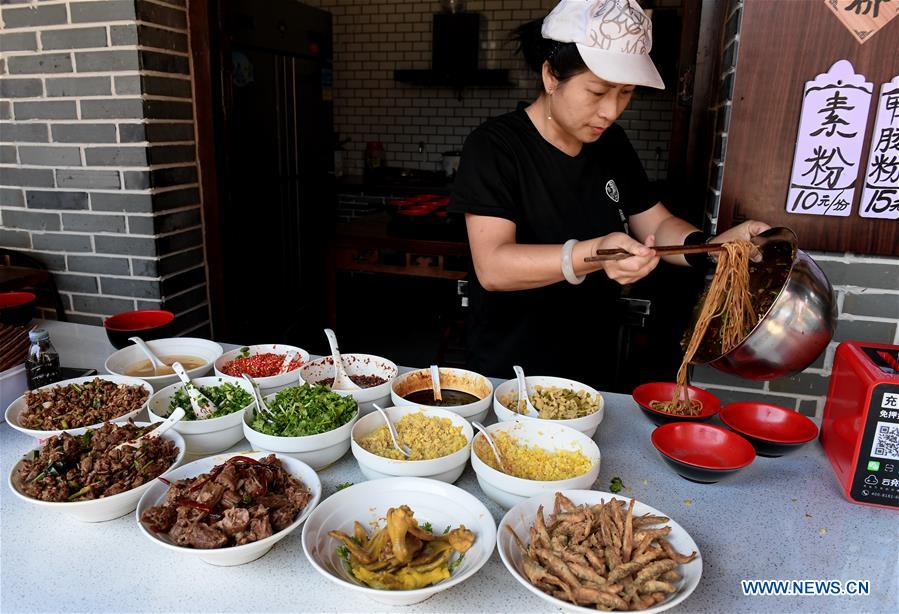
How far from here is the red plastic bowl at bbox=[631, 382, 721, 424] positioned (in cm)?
173

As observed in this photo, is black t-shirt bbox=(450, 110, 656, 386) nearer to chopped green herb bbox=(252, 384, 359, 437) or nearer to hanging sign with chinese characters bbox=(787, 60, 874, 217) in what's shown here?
hanging sign with chinese characters bbox=(787, 60, 874, 217)

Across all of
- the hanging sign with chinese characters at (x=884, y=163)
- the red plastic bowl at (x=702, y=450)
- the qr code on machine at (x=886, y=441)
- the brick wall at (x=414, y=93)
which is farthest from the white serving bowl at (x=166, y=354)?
the brick wall at (x=414, y=93)

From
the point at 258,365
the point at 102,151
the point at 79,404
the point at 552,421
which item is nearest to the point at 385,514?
the point at 552,421

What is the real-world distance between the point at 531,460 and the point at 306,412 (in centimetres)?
57

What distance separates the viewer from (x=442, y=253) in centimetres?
404

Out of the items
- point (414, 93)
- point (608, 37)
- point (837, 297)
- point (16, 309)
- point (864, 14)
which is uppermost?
point (414, 93)

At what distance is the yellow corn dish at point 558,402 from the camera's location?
67.4 inches

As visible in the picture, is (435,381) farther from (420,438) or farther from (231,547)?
(231,547)

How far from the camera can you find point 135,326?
2.27 m

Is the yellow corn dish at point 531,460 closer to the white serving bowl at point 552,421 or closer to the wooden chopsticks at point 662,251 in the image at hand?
the white serving bowl at point 552,421

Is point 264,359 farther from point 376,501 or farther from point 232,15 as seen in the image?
point 232,15

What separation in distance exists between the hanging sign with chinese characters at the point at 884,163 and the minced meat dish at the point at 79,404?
2404 mm

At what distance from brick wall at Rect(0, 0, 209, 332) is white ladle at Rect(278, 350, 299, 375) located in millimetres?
1465

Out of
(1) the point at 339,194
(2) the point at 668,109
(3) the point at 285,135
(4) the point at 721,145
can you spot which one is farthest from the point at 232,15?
(2) the point at 668,109
